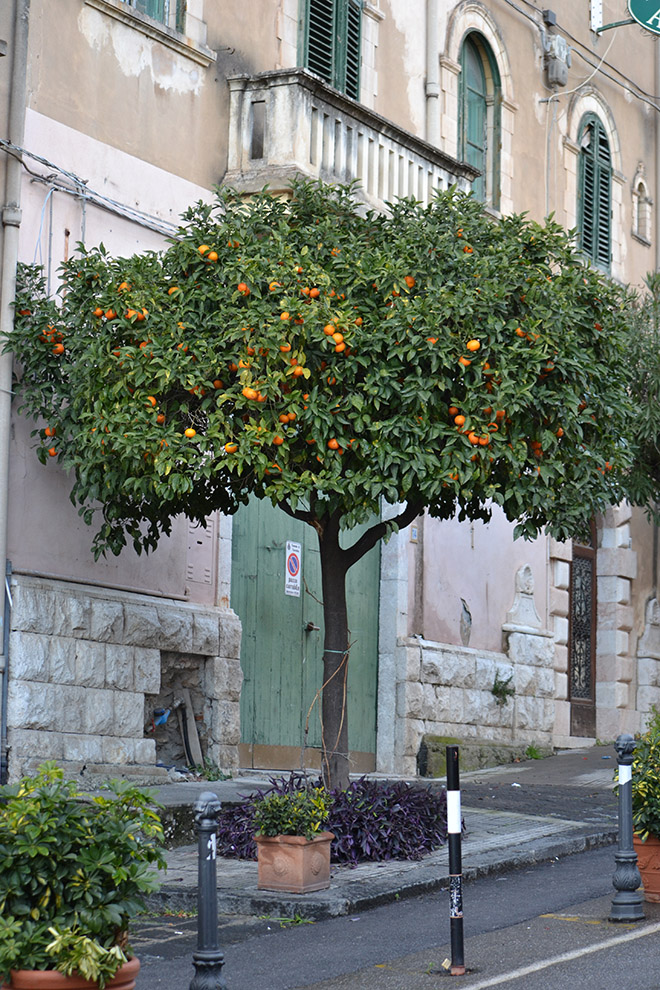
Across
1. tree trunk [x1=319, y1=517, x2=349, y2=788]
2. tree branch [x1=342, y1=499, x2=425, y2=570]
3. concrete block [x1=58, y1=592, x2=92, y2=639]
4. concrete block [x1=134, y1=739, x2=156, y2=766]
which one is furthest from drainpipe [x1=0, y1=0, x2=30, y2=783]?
tree branch [x1=342, y1=499, x2=425, y2=570]

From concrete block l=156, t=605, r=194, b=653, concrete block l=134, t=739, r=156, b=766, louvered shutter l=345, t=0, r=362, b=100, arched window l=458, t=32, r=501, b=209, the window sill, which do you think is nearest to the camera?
concrete block l=134, t=739, r=156, b=766

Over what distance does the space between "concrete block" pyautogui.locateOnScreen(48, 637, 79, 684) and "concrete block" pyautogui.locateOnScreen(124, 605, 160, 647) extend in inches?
25.5

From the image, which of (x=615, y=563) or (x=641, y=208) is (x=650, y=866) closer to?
(x=615, y=563)

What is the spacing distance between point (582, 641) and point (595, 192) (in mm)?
6039

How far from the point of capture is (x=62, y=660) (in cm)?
1132

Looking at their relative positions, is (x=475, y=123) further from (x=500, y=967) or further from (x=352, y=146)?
(x=500, y=967)

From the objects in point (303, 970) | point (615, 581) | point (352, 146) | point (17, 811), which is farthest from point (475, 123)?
point (17, 811)

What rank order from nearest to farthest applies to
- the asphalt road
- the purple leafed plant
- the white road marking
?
the white road marking
the asphalt road
the purple leafed plant

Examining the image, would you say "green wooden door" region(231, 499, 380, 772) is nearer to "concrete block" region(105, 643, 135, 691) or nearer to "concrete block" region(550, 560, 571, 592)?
"concrete block" region(105, 643, 135, 691)

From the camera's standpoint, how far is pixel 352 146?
1355cm

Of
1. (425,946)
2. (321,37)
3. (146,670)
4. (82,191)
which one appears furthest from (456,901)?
(321,37)

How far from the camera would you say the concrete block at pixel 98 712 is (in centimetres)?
1151

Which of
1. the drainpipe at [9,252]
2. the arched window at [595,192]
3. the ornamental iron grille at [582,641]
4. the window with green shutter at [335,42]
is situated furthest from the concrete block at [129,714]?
the arched window at [595,192]

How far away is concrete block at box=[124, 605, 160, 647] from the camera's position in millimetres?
12039
